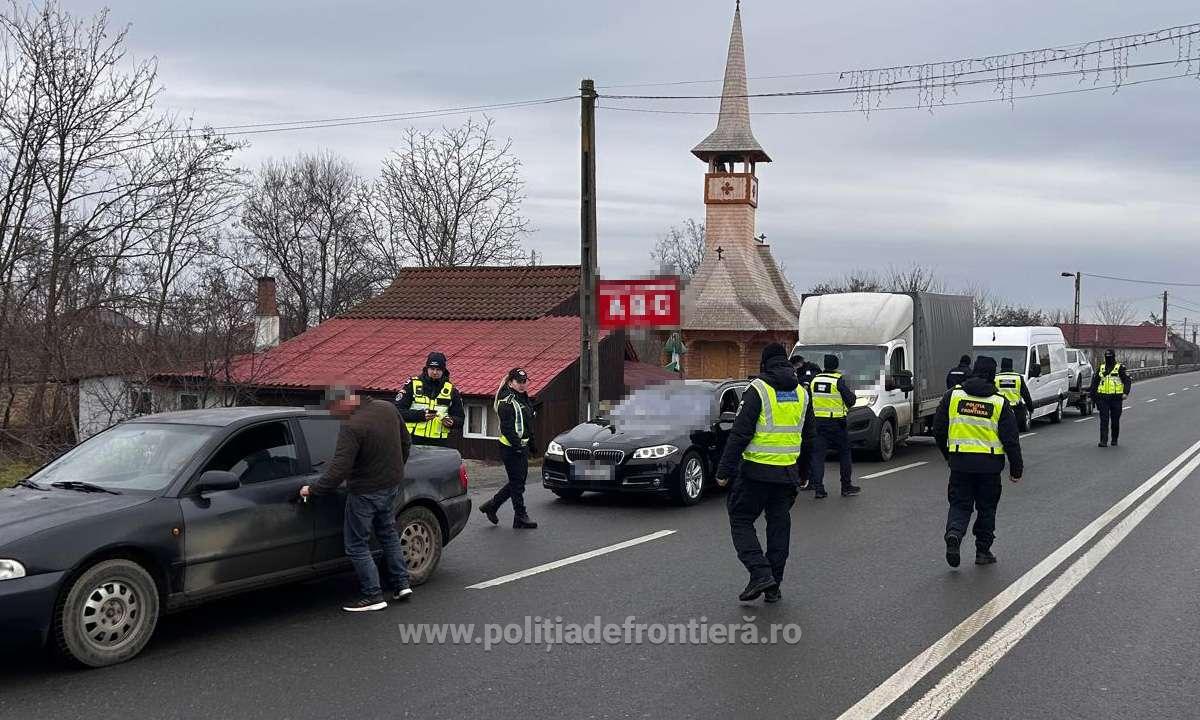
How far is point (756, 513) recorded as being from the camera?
22.4 feet

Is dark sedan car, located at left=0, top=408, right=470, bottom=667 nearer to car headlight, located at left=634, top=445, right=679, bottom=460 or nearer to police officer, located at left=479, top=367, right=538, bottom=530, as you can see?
police officer, located at left=479, top=367, right=538, bottom=530

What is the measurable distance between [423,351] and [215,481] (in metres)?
20.9

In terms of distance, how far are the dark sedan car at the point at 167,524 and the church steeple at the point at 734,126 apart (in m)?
41.8

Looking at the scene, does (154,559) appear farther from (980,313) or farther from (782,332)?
(980,313)

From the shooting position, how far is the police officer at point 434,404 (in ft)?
32.1

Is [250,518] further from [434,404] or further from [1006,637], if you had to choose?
[1006,637]

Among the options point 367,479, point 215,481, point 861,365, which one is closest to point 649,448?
point 367,479

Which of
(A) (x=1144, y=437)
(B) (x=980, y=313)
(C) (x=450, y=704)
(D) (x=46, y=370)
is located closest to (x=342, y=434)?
(C) (x=450, y=704)

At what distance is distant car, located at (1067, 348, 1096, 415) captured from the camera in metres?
27.5

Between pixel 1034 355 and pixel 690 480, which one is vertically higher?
pixel 1034 355

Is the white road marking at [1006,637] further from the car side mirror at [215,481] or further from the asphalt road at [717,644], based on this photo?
the car side mirror at [215,481]

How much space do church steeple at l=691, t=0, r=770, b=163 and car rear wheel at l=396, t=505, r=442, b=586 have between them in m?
41.5

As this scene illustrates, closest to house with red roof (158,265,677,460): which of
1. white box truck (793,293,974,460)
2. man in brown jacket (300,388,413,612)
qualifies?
white box truck (793,293,974,460)

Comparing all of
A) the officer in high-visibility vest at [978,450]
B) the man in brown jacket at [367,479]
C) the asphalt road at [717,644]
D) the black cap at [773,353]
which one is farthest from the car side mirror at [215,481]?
the officer in high-visibility vest at [978,450]
